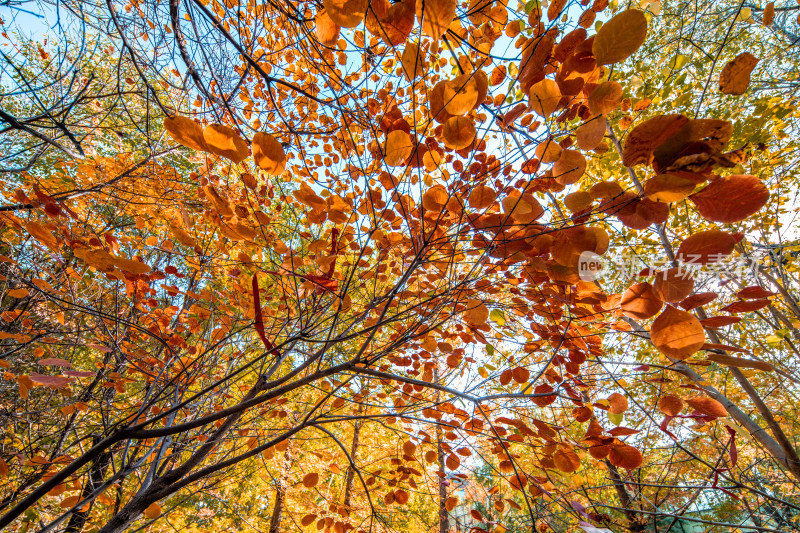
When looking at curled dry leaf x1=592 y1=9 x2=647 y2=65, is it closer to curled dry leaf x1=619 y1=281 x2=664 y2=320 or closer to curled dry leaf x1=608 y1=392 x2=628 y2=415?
curled dry leaf x1=619 y1=281 x2=664 y2=320

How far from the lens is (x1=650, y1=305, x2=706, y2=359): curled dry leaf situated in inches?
27.3

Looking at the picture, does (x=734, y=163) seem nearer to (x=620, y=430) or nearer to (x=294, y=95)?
(x=620, y=430)

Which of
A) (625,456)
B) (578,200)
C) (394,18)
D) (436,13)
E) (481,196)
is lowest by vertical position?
(625,456)

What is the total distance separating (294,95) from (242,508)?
6523 mm

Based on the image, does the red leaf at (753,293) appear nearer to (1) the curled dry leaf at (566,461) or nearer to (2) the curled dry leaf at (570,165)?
(2) the curled dry leaf at (570,165)

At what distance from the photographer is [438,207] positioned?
40.8 inches

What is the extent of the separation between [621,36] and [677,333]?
2.20 ft

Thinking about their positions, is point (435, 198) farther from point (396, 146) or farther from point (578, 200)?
point (578, 200)

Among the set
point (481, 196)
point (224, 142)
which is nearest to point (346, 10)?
point (224, 142)

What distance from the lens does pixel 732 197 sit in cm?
64

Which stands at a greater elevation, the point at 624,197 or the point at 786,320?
the point at 786,320

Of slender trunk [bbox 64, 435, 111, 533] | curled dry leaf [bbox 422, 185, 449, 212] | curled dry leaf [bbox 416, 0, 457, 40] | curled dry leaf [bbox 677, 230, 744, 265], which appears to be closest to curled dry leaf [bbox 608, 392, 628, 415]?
curled dry leaf [bbox 677, 230, 744, 265]

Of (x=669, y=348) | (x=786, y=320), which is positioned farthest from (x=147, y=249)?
(x=786, y=320)

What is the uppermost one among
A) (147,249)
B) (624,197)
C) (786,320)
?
(147,249)
